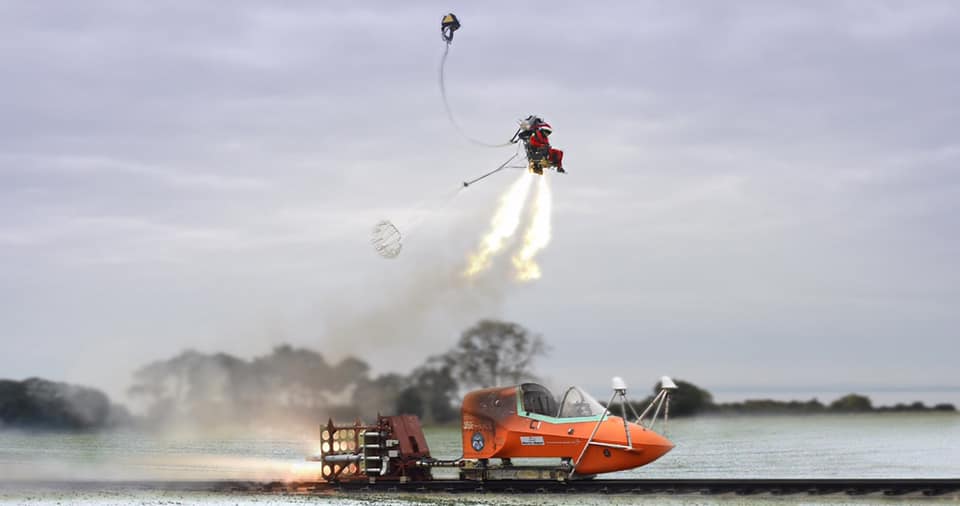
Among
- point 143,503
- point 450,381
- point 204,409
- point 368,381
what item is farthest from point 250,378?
point 143,503

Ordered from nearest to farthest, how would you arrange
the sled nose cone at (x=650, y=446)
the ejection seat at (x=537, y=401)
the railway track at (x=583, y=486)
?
the railway track at (x=583, y=486), the sled nose cone at (x=650, y=446), the ejection seat at (x=537, y=401)

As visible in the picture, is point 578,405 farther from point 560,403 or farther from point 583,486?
point 583,486

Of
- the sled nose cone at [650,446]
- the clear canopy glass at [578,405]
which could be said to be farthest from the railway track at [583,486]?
the clear canopy glass at [578,405]

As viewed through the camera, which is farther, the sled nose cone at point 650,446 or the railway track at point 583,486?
the sled nose cone at point 650,446

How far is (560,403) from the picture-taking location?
33031mm

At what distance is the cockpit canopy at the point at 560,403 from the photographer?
32.6 m

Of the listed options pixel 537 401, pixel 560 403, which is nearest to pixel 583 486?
pixel 560 403

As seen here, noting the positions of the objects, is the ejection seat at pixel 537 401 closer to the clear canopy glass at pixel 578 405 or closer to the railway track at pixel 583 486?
the clear canopy glass at pixel 578 405

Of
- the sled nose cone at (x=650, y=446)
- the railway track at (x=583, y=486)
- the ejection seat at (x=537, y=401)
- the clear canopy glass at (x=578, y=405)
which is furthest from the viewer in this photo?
the ejection seat at (x=537, y=401)

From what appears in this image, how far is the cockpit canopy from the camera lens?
32.6 m

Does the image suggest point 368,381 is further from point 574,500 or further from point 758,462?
point 758,462

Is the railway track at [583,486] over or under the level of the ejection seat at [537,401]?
under

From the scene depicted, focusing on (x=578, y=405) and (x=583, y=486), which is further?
(x=578, y=405)

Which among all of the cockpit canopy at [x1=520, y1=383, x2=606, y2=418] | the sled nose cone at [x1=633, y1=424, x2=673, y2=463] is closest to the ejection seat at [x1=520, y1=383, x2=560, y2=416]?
the cockpit canopy at [x1=520, y1=383, x2=606, y2=418]
